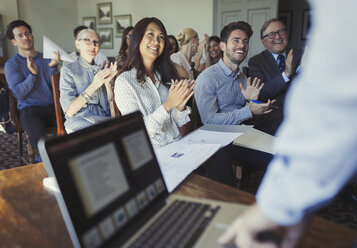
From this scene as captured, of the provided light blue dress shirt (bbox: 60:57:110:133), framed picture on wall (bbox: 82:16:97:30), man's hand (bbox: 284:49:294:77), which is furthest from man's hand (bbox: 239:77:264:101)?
framed picture on wall (bbox: 82:16:97:30)

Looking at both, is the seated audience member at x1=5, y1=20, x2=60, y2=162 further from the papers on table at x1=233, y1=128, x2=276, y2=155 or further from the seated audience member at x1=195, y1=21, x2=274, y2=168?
the papers on table at x1=233, y1=128, x2=276, y2=155

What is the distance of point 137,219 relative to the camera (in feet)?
2.08

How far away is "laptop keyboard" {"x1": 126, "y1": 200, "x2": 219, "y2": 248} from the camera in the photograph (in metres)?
0.58

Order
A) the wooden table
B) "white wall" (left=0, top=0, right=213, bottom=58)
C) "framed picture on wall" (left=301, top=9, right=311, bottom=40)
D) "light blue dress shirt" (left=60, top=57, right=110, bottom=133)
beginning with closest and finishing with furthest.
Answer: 1. the wooden table
2. "light blue dress shirt" (left=60, top=57, right=110, bottom=133)
3. "white wall" (left=0, top=0, right=213, bottom=58)
4. "framed picture on wall" (left=301, top=9, right=311, bottom=40)

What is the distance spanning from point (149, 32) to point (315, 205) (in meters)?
1.56

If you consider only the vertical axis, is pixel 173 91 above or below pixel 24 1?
below

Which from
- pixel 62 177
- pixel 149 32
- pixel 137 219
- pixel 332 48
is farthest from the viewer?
pixel 149 32

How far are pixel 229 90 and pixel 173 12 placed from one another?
191 inches

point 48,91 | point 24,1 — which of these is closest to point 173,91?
point 48,91

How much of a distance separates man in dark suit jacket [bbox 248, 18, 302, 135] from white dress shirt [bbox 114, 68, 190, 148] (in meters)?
0.74

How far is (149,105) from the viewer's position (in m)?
1.72

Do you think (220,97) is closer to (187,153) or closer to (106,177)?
(187,153)

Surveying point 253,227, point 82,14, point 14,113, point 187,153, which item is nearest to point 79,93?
point 14,113

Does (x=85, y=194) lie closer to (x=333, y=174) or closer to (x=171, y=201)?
(x=171, y=201)
